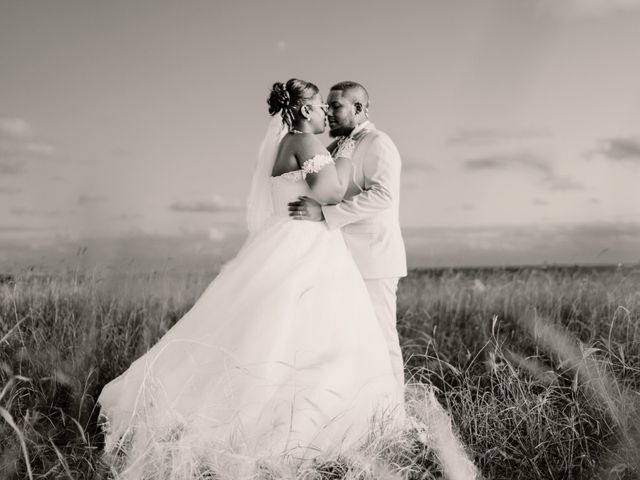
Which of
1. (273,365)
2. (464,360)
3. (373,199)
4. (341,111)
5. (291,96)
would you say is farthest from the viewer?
(464,360)

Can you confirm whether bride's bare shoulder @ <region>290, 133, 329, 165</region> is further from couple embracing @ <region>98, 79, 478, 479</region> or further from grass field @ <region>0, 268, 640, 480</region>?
grass field @ <region>0, 268, 640, 480</region>

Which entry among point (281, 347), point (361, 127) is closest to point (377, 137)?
point (361, 127)

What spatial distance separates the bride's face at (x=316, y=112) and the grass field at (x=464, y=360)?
188 centimetres

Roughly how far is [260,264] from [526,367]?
3.48m

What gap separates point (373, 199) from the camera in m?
5.09

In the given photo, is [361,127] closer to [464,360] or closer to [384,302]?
[384,302]

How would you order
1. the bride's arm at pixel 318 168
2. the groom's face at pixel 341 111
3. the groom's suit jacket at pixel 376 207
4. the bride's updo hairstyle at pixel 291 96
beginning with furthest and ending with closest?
the groom's face at pixel 341 111 < the groom's suit jacket at pixel 376 207 < the bride's updo hairstyle at pixel 291 96 < the bride's arm at pixel 318 168

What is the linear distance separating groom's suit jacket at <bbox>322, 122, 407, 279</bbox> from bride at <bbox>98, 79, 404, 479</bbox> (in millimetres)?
454

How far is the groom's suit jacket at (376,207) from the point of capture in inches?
204

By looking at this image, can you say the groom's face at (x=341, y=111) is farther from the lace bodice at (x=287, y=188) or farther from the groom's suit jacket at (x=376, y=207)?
the lace bodice at (x=287, y=188)

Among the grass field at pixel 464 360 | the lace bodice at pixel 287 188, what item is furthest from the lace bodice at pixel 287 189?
the grass field at pixel 464 360

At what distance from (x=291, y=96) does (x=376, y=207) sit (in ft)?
3.56

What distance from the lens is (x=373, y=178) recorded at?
5172 mm

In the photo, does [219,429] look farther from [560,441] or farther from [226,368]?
[560,441]
